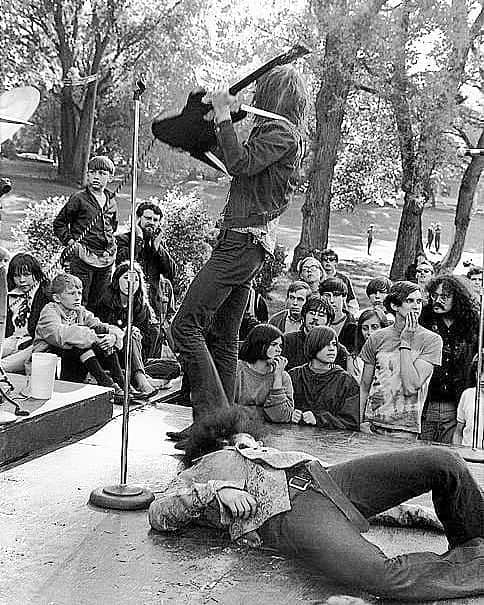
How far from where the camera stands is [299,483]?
8.15 ft

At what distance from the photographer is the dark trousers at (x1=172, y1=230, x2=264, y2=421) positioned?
3.31 metres

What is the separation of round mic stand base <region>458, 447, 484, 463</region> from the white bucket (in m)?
1.63

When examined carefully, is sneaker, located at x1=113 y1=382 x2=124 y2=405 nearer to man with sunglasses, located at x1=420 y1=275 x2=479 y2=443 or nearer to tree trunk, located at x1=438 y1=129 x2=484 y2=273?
man with sunglasses, located at x1=420 y1=275 x2=479 y2=443

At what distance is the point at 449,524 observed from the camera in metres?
2.61

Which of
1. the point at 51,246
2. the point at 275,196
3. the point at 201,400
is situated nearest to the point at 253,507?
the point at 201,400

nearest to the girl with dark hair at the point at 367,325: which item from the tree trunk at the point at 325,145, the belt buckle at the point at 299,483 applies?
the belt buckle at the point at 299,483

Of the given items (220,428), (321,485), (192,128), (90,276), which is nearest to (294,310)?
(90,276)

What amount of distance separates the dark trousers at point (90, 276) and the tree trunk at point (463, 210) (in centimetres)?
286

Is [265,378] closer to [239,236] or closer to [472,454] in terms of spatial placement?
[472,454]

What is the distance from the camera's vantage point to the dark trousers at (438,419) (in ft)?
14.1

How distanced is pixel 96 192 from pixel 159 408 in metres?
2.15

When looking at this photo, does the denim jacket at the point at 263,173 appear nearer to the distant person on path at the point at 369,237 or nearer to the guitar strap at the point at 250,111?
the guitar strap at the point at 250,111

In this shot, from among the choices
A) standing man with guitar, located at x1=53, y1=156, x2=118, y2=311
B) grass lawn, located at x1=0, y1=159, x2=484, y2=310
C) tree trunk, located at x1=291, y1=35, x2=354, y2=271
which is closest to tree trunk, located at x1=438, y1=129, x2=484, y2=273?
grass lawn, located at x1=0, y1=159, x2=484, y2=310

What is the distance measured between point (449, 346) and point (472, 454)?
0.74 metres
